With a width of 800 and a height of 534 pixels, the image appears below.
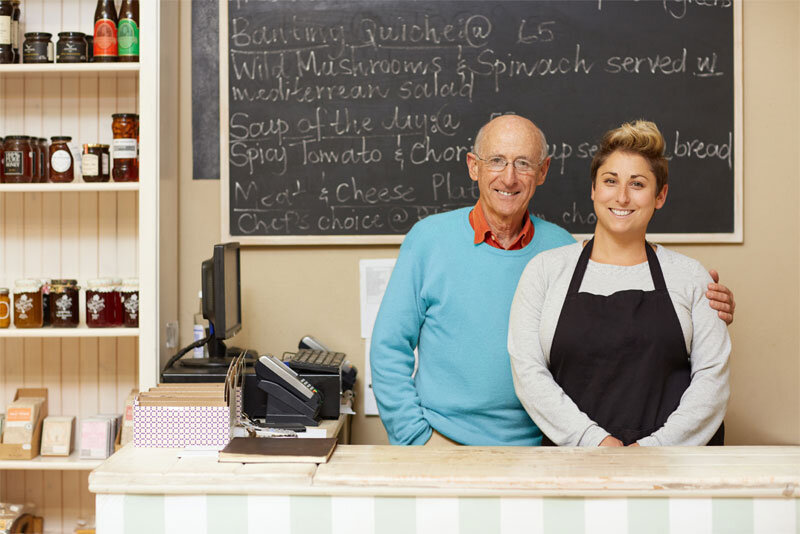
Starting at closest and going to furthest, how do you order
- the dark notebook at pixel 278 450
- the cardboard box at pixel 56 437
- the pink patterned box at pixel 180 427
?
the dark notebook at pixel 278 450 → the pink patterned box at pixel 180 427 → the cardboard box at pixel 56 437

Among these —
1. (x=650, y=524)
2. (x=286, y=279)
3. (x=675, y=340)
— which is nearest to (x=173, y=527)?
(x=650, y=524)

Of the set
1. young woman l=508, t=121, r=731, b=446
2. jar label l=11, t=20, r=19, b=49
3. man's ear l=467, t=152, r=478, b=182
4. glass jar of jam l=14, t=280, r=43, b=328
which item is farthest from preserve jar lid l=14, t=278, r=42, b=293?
young woman l=508, t=121, r=731, b=446

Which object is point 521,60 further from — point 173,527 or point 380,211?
point 173,527

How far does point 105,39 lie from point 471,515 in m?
2.08

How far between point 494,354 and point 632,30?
1465mm

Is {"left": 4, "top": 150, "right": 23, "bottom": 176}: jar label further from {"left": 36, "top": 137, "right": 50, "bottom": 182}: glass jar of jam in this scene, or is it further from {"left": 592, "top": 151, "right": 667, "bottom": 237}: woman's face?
{"left": 592, "top": 151, "right": 667, "bottom": 237}: woman's face

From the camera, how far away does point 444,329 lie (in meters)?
1.94

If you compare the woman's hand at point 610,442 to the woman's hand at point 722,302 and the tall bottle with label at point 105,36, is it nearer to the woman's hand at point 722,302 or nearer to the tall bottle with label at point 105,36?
the woman's hand at point 722,302

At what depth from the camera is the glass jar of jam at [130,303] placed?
2.48 meters

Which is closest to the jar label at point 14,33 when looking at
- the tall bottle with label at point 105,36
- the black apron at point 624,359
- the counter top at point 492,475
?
the tall bottle with label at point 105,36

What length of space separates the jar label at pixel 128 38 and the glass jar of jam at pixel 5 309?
2.98 ft

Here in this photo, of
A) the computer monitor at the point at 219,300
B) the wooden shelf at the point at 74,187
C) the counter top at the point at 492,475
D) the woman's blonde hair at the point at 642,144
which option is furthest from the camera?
the wooden shelf at the point at 74,187

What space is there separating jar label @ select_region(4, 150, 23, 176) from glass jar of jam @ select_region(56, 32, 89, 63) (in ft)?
1.14

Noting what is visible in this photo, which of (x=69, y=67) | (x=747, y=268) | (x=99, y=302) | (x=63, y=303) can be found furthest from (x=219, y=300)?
(x=747, y=268)
